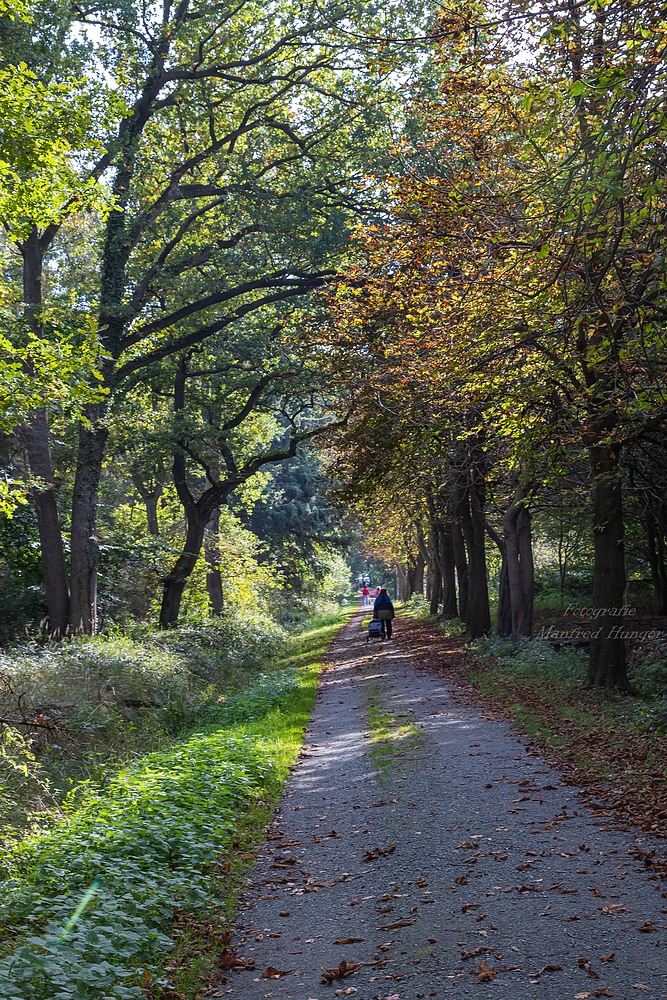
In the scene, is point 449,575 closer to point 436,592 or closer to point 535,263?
point 436,592

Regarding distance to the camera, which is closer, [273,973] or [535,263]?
[273,973]

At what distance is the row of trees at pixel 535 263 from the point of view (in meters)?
7.93

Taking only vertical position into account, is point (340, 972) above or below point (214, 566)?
below

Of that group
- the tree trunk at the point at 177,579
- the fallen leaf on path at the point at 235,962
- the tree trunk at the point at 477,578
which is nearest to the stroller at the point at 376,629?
the tree trunk at the point at 477,578

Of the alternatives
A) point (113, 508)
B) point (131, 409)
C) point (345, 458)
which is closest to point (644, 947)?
point (345, 458)

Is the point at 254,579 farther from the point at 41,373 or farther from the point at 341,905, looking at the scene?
the point at 341,905

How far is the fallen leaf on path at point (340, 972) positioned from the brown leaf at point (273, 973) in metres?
0.27

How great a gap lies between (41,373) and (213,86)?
11.0 metres

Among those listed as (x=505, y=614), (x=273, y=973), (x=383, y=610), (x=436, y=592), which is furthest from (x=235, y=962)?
(x=436, y=592)

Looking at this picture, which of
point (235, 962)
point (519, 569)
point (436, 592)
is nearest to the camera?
point (235, 962)

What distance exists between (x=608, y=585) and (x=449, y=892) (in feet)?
28.1

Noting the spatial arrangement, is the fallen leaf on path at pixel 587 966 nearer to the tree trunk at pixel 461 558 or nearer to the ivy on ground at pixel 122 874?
the ivy on ground at pixel 122 874

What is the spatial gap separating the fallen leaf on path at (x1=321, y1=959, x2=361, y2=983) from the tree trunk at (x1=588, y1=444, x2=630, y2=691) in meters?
9.39

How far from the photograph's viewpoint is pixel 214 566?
33.9 metres
